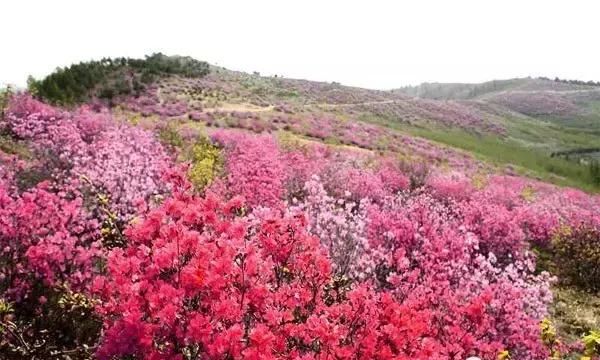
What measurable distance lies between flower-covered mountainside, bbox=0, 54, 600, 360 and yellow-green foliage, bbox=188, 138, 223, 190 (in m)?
0.14

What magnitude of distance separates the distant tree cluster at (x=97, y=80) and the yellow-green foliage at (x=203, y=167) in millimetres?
13061

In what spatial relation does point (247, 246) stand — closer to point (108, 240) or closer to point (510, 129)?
point (108, 240)

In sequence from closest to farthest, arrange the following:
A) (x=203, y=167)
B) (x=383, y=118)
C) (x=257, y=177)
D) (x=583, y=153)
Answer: (x=257, y=177) → (x=203, y=167) → (x=383, y=118) → (x=583, y=153)

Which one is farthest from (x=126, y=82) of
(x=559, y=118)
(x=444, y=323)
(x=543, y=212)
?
(x=559, y=118)

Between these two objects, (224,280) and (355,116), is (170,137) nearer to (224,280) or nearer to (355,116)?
(224,280)

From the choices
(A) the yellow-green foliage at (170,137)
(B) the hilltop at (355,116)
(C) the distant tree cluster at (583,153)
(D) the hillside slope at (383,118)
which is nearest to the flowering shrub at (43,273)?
(A) the yellow-green foliage at (170,137)

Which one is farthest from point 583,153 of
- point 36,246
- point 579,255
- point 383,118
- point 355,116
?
point 36,246

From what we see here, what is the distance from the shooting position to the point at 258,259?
729cm

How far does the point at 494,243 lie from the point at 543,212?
6.57 m

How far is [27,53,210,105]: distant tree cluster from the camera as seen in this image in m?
40.2

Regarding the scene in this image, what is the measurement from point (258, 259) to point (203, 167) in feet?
47.6

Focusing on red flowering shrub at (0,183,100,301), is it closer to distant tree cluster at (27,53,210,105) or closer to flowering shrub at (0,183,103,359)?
flowering shrub at (0,183,103,359)

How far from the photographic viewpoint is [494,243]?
2033cm

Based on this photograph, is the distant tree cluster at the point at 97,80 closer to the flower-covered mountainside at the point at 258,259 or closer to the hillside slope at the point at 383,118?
the hillside slope at the point at 383,118
